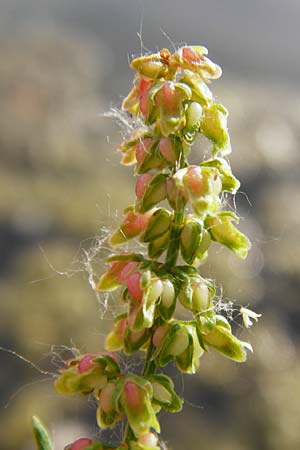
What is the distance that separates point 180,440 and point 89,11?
597 centimetres

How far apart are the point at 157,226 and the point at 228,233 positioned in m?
0.06

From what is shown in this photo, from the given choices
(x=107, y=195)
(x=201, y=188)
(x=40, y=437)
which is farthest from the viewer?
(x=107, y=195)

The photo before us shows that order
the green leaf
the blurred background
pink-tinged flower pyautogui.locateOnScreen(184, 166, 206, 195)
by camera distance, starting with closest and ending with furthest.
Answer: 1. pink-tinged flower pyautogui.locateOnScreen(184, 166, 206, 195)
2. the green leaf
3. the blurred background

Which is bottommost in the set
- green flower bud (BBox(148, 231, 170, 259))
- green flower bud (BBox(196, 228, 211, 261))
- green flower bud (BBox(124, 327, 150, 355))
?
green flower bud (BBox(124, 327, 150, 355))

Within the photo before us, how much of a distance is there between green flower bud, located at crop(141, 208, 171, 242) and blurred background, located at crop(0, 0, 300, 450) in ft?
0.39

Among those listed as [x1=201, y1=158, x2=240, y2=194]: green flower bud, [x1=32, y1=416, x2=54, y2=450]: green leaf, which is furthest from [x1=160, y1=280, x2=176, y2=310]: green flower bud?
[x1=32, y1=416, x2=54, y2=450]: green leaf

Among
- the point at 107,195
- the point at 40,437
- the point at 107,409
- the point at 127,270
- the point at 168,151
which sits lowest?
the point at 107,195

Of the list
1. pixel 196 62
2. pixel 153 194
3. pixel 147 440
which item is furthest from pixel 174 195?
pixel 147 440

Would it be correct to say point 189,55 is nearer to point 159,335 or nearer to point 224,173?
point 224,173

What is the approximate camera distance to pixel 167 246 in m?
0.67

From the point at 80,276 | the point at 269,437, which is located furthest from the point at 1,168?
the point at 269,437

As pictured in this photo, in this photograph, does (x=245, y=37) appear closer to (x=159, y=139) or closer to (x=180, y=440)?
(x=180, y=440)

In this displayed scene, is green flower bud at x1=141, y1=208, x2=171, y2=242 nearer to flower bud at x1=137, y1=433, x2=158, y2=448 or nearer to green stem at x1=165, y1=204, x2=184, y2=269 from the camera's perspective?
green stem at x1=165, y1=204, x2=184, y2=269

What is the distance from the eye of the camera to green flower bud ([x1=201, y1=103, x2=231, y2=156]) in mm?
640
